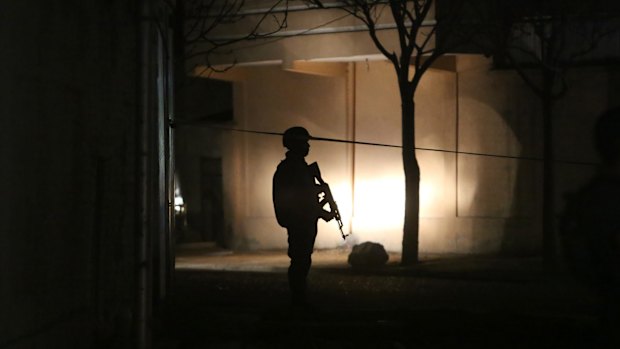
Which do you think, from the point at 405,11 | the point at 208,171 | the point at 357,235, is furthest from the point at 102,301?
the point at 208,171

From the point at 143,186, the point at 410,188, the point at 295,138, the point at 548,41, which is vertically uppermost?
the point at 548,41

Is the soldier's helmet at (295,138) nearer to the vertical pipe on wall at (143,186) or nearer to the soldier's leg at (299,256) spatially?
the soldier's leg at (299,256)

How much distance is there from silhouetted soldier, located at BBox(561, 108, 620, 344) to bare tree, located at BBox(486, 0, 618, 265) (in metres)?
9.10

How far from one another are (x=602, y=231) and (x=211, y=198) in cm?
1920

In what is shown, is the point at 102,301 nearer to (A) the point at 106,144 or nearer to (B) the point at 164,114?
(A) the point at 106,144

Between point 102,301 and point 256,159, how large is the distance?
1342 cm

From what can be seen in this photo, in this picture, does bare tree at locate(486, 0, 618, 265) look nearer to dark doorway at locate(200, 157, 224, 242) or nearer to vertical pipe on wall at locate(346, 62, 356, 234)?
vertical pipe on wall at locate(346, 62, 356, 234)

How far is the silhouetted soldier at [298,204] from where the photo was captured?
9.48 metres

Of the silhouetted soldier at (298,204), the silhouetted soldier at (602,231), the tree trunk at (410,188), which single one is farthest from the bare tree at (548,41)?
the silhouetted soldier at (602,231)

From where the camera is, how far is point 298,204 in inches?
372

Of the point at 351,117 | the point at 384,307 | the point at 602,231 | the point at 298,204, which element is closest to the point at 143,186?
the point at 602,231

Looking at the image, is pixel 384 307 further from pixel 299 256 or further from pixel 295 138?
pixel 295 138

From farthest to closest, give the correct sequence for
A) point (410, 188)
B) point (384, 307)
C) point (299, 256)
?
point (410, 188) < point (384, 307) < point (299, 256)

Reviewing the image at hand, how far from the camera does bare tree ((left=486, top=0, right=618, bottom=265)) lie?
50.5 feet
